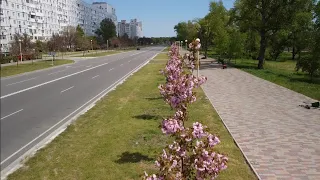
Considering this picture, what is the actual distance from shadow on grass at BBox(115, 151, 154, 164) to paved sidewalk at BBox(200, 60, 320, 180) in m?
2.93

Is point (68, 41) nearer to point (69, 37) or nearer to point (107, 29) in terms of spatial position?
point (69, 37)

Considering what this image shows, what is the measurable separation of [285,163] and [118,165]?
174 inches

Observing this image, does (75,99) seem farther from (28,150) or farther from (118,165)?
(118,165)

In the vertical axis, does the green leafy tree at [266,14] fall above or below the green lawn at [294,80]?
above

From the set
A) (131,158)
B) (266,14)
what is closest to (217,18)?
(266,14)

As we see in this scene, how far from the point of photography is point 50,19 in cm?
7581

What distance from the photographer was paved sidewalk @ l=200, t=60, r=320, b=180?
831cm

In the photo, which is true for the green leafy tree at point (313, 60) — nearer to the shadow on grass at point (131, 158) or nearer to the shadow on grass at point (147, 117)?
the shadow on grass at point (147, 117)

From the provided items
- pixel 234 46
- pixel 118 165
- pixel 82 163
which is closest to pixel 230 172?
pixel 118 165

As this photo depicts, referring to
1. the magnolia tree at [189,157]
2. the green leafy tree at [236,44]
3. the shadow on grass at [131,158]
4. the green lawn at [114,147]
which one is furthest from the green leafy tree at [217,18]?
the magnolia tree at [189,157]

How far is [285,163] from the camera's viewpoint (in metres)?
8.53

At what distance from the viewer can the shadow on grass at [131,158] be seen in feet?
29.2

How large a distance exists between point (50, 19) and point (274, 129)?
72.7 meters

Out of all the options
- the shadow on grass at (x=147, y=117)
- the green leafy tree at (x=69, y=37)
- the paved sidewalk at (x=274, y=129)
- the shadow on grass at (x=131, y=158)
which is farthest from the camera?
the green leafy tree at (x=69, y=37)
